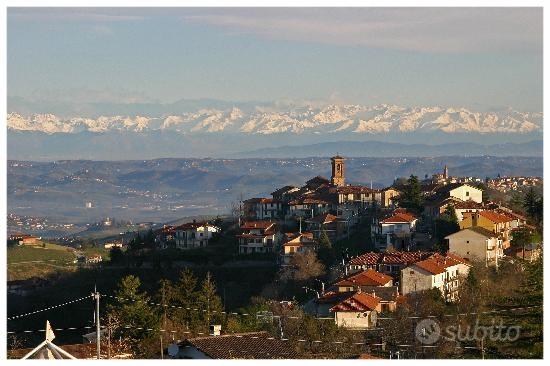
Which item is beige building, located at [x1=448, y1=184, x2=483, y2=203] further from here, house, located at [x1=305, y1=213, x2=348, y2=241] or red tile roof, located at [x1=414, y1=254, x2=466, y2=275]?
red tile roof, located at [x1=414, y1=254, x2=466, y2=275]

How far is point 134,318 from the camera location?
2180 cm

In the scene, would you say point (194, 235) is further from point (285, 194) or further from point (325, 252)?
point (325, 252)

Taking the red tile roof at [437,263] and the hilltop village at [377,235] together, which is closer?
the hilltop village at [377,235]

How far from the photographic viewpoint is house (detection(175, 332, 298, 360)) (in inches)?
566

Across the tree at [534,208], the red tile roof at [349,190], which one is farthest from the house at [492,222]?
the red tile roof at [349,190]

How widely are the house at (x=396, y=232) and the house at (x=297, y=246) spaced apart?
5.21 ft

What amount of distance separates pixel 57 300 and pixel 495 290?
47.1ft

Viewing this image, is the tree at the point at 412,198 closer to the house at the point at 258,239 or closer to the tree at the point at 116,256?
the house at the point at 258,239

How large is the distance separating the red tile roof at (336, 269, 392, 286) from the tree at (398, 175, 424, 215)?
7337 millimetres

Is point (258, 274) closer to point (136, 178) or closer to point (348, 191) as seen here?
point (348, 191)

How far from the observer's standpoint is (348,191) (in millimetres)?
38469

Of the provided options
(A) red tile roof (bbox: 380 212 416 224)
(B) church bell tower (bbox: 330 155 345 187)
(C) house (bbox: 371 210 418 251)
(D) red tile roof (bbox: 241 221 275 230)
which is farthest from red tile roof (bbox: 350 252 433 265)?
(B) church bell tower (bbox: 330 155 345 187)

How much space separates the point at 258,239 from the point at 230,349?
21.1 meters

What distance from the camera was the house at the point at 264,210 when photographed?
132ft
